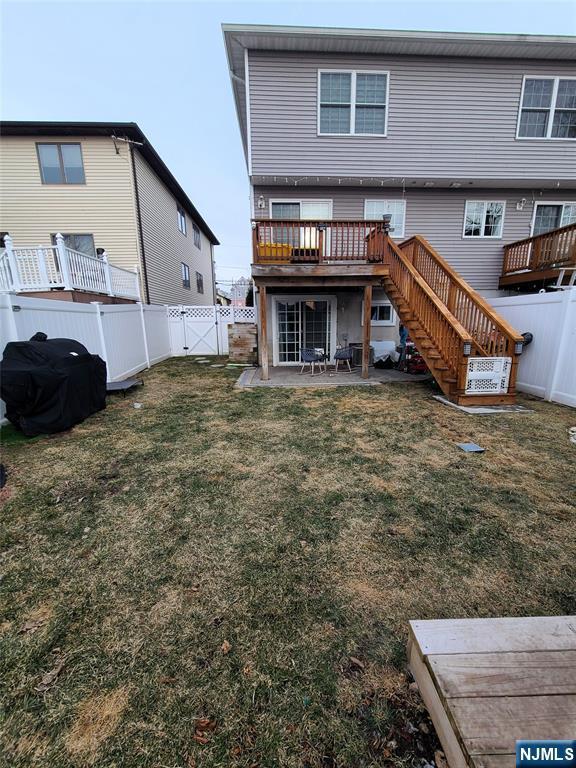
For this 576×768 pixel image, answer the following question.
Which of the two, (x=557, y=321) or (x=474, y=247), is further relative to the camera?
(x=474, y=247)

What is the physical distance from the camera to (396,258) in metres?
7.59

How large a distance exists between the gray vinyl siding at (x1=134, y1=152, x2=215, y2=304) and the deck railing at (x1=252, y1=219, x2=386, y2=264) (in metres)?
6.66

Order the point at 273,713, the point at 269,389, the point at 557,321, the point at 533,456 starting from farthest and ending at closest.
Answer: the point at 269,389
the point at 557,321
the point at 533,456
the point at 273,713

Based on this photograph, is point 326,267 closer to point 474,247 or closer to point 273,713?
point 474,247

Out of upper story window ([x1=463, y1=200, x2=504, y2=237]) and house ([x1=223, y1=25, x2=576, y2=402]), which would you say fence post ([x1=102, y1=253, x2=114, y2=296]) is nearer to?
house ([x1=223, y1=25, x2=576, y2=402])

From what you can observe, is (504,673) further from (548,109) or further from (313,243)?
(548,109)

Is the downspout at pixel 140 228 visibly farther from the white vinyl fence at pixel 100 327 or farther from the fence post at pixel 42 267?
the fence post at pixel 42 267

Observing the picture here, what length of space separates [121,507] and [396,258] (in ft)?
24.1

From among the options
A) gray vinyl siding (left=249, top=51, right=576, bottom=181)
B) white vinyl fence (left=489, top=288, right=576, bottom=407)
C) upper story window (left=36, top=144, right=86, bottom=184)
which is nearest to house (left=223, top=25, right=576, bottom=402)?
gray vinyl siding (left=249, top=51, right=576, bottom=181)

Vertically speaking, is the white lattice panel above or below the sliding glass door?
below

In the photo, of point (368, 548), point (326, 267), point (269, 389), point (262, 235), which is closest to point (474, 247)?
point (326, 267)

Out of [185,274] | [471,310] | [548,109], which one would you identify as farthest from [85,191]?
[548,109]

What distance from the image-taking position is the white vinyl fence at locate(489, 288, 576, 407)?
5762 millimetres

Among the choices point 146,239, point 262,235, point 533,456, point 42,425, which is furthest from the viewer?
point 146,239
